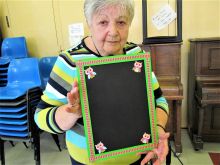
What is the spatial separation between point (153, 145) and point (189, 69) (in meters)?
2.12

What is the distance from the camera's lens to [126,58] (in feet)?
2.24

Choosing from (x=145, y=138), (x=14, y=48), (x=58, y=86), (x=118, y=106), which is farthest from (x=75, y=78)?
(x=14, y=48)

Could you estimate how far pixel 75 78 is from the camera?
2.47 feet

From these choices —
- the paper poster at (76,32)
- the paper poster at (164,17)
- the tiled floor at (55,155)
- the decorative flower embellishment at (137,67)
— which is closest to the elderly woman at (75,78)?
the decorative flower embellishment at (137,67)

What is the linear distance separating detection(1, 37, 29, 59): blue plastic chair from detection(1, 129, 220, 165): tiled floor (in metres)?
1.22

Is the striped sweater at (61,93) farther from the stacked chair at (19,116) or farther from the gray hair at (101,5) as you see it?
the stacked chair at (19,116)

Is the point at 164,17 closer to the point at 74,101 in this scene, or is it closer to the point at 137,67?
the point at 137,67

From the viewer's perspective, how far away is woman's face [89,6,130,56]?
28.2 inches

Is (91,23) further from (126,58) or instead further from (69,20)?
(69,20)

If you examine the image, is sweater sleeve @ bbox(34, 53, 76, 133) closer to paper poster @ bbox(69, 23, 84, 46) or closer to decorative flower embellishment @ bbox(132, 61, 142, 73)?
decorative flower embellishment @ bbox(132, 61, 142, 73)

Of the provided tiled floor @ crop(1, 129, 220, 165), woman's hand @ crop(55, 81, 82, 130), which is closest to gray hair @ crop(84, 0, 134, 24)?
woman's hand @ crop(55, 81, 82, 130)

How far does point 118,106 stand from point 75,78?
185mm

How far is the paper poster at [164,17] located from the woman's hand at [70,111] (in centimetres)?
203

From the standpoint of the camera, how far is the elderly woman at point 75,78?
2.31 feet
